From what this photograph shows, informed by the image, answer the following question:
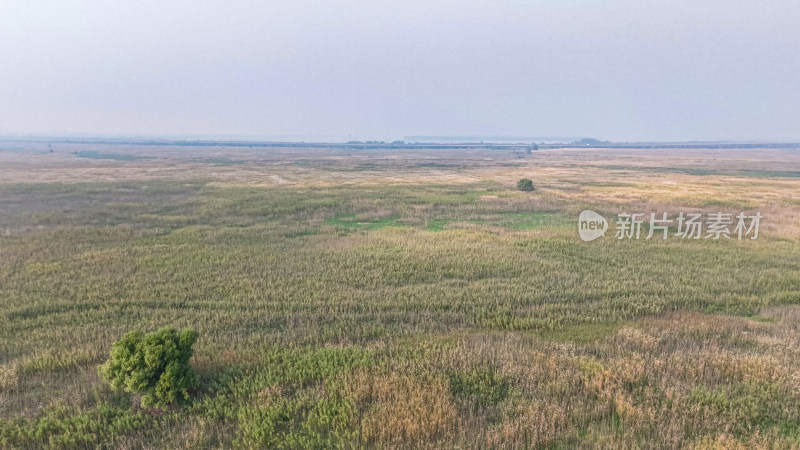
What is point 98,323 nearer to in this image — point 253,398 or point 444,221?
point 253,398

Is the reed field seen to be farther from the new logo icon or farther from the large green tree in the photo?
the new logo icon

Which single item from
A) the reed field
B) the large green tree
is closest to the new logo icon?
the reed field

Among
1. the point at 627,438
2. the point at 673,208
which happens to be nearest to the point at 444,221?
the point at 673,208

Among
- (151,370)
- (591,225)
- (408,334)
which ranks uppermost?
(151,370)

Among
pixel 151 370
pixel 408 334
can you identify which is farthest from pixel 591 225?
pixel 151 370

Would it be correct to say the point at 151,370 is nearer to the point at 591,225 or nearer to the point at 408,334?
the point at 408,334
